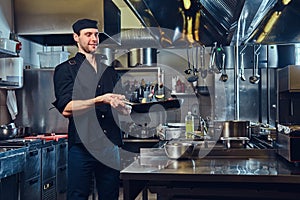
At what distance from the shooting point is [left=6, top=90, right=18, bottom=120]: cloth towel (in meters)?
4.39

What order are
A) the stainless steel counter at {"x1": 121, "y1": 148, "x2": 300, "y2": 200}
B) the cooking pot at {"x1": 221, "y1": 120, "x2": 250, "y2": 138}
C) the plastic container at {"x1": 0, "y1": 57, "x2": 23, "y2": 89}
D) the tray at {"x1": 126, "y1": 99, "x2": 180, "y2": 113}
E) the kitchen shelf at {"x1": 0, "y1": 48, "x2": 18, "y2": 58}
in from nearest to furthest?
the stainless steel counter at {"x1": 121, "y1": 148, "x2": 300, "y2": 200}
the tray at {"x1": 126, "y1": 99, "x2": 180, "y2": 113}
the cooking pot at {"x1": 221, "y1": 120, "x2": 250, "y2": 138}
the kitchen shelf at {"x1": 0, "y1": 48, "x2": 18, "y2": 58}
the plastic container at {"x1": 0, "y1": 57, "x2": 23, "y2": 89}

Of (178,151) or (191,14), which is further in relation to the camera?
(191,14)

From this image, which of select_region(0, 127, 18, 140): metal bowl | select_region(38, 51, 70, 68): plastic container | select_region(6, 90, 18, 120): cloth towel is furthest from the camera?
select_region(38, 51, 70, 68): plastic container

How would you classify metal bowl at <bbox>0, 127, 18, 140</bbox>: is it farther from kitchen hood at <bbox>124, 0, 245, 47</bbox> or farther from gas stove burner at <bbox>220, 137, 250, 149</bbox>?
gas stove burner at <bbox>220, 137, 250, 149</bbox>

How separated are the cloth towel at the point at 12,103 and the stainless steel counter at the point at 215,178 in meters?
2.63

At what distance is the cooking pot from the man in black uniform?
0.75 m

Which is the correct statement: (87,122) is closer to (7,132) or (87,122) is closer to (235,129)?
(235,129)

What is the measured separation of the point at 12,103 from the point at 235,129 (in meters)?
2.93

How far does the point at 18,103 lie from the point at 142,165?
118 inches

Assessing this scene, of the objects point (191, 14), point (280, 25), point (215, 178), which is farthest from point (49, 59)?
point (215, 178)


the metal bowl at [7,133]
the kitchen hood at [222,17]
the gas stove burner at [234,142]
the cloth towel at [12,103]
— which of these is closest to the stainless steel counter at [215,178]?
the gas stove burner at [234,142]

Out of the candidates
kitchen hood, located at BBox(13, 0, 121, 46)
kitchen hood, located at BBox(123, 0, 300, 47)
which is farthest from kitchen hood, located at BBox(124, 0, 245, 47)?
kitchen hood, located at BBox(13, 0, 121, 46)

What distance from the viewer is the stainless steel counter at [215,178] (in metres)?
1.84

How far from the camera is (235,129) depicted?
256 cm
